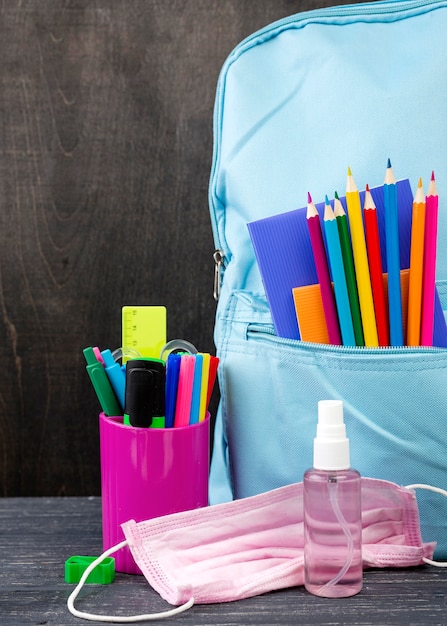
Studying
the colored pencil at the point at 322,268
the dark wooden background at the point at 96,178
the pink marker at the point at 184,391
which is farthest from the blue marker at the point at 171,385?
the dark wooden background at the point at 96,178

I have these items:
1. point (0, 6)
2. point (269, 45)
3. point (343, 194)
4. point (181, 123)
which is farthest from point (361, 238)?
point (0, 6)

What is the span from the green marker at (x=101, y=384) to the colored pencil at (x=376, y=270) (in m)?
0.19

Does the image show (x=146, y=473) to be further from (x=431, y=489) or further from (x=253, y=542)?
(x=431, y=489)

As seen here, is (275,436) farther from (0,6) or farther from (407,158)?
(0,6)

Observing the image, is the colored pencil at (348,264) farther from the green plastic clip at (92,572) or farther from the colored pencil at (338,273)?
the green plastic clip at (92,572)

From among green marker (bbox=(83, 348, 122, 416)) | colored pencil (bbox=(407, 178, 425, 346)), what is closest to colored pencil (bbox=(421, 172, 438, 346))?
colored pencil (bbox=(407, 178, 425, 346))

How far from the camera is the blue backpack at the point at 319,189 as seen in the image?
53 cm

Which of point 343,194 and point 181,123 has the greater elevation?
point 181,123

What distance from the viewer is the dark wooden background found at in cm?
78

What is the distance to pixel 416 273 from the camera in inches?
21.2

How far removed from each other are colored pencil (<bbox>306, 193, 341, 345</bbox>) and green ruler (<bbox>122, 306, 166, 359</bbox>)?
14cm

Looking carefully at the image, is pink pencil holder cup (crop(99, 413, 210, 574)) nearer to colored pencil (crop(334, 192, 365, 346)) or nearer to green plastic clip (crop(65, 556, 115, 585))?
green plastic clip (crop(65, 556, 115, 585))

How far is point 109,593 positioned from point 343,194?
0.31 metres

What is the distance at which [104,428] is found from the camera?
554mm
